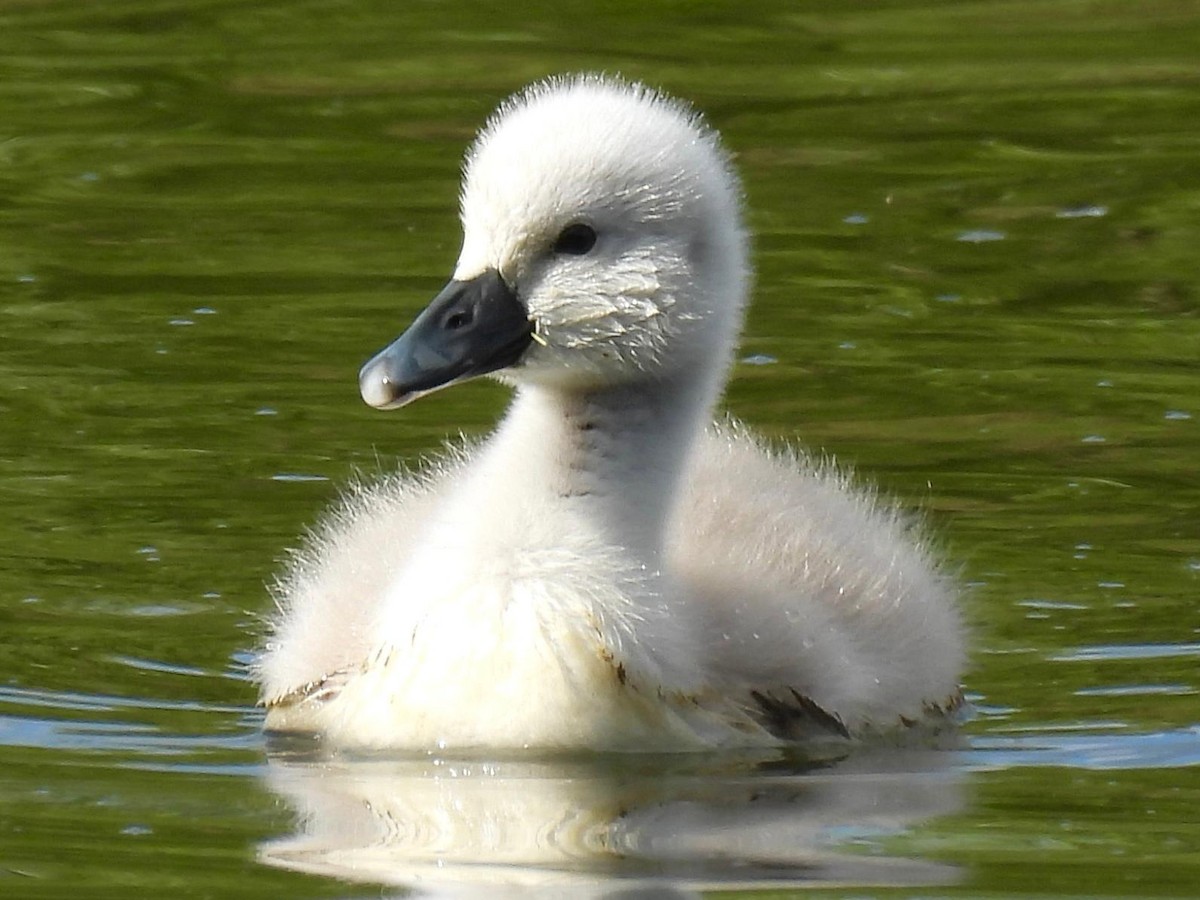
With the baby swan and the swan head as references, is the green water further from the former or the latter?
the swan head

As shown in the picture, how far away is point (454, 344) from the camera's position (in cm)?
628

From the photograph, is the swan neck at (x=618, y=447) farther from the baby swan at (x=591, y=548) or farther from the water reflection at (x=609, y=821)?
the water reflection at (x=609, y=821)

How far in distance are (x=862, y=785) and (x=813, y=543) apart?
0.80 metres

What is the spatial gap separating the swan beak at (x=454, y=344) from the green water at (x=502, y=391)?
699 millimetres

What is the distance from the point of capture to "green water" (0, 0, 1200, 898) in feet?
18.7

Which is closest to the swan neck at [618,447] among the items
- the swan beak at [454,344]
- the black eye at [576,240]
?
the swan beak at [454,344]

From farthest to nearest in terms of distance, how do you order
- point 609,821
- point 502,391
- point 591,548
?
point 502,391, point 591,548, point 609,821

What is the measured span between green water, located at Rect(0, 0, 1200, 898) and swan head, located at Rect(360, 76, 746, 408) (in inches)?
30.8

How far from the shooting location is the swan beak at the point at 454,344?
6.21 metres

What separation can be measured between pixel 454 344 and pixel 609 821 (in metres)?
1.00

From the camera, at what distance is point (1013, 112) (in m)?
12.2

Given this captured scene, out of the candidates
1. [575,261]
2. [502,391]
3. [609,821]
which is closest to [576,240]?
[575,261]

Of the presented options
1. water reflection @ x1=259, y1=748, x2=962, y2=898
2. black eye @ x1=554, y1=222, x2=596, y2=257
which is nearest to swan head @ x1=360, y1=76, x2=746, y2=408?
black eye @ x1=554, y1=222, x2=596, y2=257

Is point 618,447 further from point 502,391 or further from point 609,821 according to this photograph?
point 502,391
